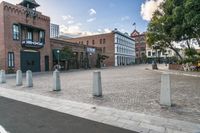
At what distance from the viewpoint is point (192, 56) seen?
29203 mm

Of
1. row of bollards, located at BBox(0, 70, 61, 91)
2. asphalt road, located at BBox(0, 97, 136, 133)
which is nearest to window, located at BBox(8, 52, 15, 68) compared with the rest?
row of bollards, located at BBox(0, 70, 61, 91)

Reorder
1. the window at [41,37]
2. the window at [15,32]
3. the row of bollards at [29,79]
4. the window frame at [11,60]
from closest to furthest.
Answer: the row of bollards at [29,79] → the window frame at [11,60] → the window at [15,32] → the window at [41,37]

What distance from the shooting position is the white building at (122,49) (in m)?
69.0

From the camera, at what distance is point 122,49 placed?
7612cm

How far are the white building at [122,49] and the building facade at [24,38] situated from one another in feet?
123

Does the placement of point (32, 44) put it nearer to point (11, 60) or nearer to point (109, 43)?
point (11, 60)

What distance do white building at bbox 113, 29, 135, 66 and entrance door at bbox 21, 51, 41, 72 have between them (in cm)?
3966

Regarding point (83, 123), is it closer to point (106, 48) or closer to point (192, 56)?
point (192, 56)

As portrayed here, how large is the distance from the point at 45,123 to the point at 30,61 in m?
26.3

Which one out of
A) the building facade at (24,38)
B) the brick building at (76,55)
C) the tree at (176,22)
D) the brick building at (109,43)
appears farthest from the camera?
the brick building at (109,43)

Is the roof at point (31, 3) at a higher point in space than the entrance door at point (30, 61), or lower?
higher

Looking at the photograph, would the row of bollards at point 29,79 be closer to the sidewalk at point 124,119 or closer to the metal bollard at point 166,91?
the sidewalk at point 124,119

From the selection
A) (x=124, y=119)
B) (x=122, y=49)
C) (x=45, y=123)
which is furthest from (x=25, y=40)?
(x=122, y=49)

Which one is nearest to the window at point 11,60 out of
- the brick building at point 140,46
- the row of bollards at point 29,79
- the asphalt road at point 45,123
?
the row of bollards at point 29,79
